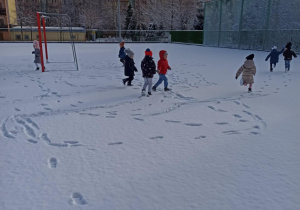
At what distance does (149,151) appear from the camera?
11.4 feet

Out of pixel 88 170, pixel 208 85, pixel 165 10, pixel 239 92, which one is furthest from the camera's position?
pixel 165 10

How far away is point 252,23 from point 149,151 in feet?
77.5

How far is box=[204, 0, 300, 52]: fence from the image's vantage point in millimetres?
20516

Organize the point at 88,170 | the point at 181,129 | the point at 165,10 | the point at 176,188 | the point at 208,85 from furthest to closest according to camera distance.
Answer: the point at 165,10, the point at 208,85, the point at 181,129, the point at 88,170, the point at 176,188

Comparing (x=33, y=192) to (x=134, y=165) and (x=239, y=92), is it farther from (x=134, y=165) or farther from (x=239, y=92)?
(x=239, y=92)

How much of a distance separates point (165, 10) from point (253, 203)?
49.4 m

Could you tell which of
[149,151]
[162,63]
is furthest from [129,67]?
[149,151]

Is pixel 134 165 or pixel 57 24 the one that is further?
pixel 57 24

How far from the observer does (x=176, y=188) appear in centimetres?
265

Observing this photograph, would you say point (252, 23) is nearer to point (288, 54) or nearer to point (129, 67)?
point (288, 54)

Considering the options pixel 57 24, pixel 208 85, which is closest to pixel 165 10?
pixel 57 24

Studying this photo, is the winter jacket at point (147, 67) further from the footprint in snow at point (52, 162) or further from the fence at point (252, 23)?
the fence at point (252, 23)

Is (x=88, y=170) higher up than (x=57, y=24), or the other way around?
(x=57, y=24)

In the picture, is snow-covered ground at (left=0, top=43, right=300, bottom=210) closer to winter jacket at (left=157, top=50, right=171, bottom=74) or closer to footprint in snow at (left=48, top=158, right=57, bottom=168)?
footprint in snow at (left=48, top=158, right=57, bottom=168)
